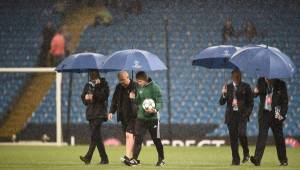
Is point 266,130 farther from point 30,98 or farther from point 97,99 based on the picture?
point 30,98

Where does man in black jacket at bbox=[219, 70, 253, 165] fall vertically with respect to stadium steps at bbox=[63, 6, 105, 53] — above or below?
below

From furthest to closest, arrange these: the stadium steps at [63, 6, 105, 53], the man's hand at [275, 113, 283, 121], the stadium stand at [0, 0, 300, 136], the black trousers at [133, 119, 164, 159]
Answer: the stadium steps at [63, 6, 105, 53] → the stadium stand at [0, 0, 300, 136] → the black trousers at [133, 119, 164, 159] → the man's hand at [275, 113, 283, 121]

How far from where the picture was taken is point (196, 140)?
2636cm

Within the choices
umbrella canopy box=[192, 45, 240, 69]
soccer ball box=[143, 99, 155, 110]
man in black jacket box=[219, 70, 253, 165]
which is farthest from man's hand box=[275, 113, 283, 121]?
soccer ball box=[143, 99, 155, 110]

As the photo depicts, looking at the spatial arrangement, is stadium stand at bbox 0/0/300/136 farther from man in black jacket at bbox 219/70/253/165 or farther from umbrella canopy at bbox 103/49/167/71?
umbrella canopy at bbox 103/49/167/71

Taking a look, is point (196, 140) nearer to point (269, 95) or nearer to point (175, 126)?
point (175, 126)

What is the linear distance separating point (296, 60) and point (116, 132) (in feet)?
20.8

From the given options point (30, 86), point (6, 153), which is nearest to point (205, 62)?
point (6, 153)

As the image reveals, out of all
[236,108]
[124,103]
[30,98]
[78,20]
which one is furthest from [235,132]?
[78,20]

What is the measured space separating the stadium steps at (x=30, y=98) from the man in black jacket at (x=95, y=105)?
37.7 feet

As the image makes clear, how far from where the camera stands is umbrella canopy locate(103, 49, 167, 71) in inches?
590

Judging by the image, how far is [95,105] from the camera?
16109mm

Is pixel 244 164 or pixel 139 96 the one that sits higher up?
pixel 139 96

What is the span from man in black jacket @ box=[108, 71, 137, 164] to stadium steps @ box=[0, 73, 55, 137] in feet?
39.0
